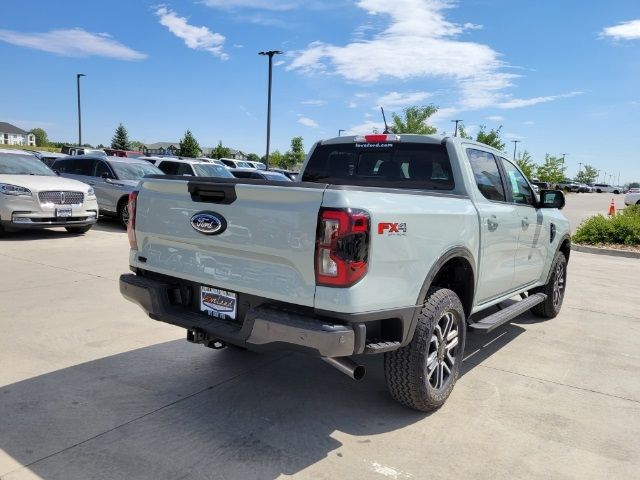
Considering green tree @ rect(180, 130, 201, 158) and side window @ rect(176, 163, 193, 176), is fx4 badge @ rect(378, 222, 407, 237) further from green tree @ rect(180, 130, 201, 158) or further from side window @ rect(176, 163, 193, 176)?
green tree @ rect(180, 130, 201, 158)

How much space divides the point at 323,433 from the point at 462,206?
185 centimetres

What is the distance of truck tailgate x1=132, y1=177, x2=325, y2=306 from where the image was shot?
280 cm

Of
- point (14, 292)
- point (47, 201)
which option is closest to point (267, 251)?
point (14, 292)

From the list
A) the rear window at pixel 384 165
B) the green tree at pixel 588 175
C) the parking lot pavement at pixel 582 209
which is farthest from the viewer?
the green tree at pixel 588 175

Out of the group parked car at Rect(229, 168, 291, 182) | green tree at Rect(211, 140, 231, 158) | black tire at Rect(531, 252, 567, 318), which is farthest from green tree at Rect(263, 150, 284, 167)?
black tire at Rect(531, 252, 567, 318)

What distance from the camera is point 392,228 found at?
2.91 meters

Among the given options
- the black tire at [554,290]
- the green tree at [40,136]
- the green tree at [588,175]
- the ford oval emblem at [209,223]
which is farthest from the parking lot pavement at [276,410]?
the green tree at [40,136]

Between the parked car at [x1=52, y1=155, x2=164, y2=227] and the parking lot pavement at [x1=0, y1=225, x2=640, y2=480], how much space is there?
287 inches

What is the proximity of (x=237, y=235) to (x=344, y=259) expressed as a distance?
0.71 m

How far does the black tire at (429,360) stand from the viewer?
10.7ft

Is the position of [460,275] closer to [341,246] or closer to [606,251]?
[341,246]

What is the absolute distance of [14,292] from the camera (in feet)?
19.7

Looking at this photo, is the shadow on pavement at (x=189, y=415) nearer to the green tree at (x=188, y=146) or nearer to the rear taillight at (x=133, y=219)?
the rear taillight at (x=133, y=219)

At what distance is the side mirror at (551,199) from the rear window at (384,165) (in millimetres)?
1736
